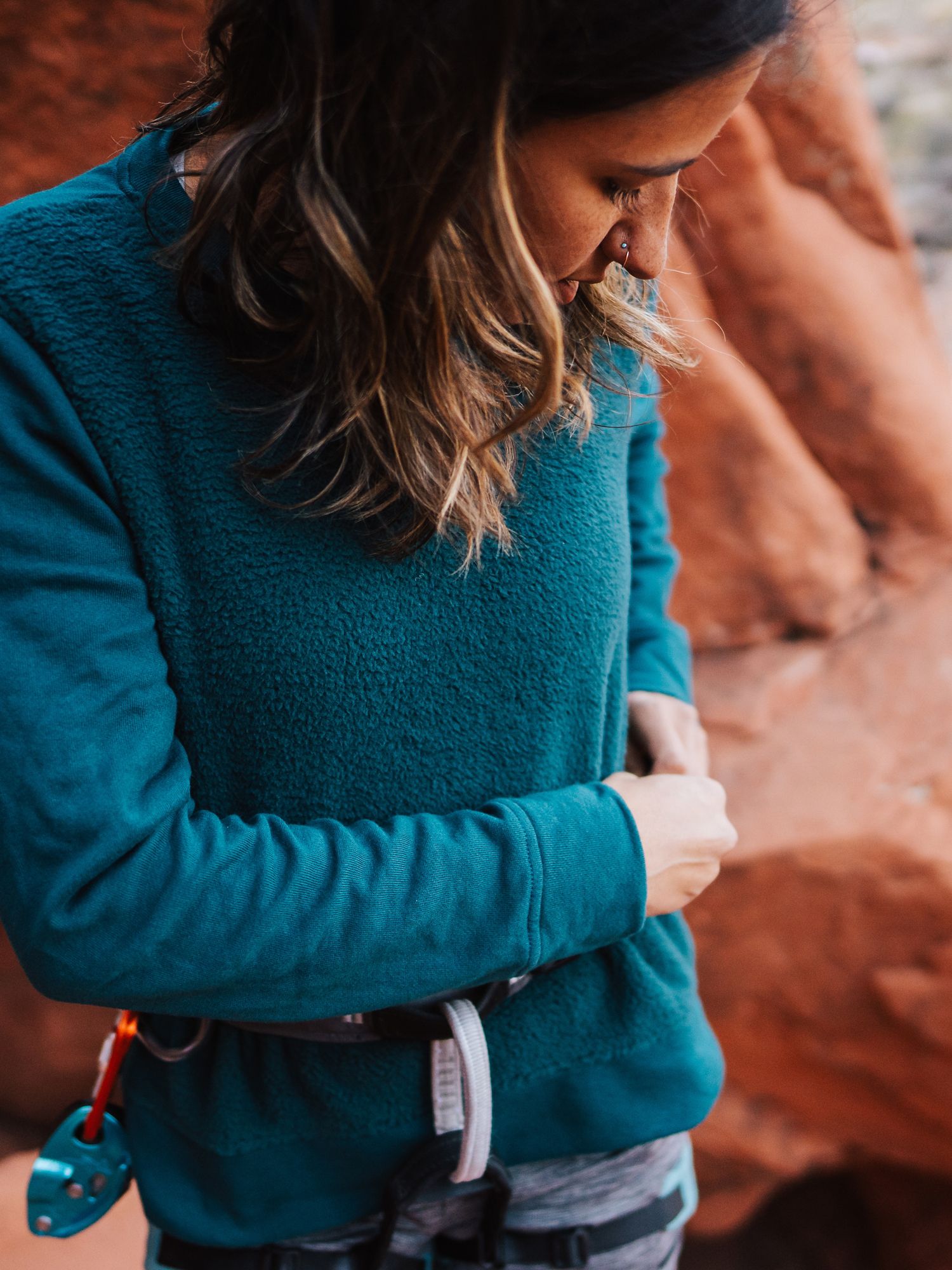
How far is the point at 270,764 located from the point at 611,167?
0.47 meters

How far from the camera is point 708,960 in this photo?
2.04 meters

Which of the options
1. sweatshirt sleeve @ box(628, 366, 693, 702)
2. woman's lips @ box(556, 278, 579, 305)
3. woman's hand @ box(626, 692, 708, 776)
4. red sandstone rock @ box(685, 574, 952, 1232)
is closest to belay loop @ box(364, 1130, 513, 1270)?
woman's hand @ box(626, 692, 708, 776)

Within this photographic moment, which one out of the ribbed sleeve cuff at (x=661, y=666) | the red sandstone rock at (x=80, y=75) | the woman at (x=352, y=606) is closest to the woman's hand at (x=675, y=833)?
the woman at (x=352, y=606)

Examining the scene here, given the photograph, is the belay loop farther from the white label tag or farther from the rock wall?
the rock wall

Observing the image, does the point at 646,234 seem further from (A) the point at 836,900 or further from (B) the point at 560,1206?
(A) the point at 836,900

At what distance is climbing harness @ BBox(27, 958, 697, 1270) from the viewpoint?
857mm

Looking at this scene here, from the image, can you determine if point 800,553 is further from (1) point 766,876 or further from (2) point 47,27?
(2) point 47,27

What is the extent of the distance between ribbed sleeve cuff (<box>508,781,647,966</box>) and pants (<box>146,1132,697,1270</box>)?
0.31 metres

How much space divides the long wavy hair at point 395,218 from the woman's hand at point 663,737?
35cm

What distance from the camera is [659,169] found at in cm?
71

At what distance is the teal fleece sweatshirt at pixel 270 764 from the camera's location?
0.67 meters

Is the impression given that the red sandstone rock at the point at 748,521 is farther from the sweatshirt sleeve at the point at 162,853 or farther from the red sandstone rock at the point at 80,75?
the sweatshirt sleeve at the point at 162,853

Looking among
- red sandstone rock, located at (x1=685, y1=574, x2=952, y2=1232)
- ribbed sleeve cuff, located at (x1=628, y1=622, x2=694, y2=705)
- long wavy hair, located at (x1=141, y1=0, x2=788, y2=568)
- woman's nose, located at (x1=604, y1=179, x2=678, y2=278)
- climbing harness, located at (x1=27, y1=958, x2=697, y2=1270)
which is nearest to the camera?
long wavy hair, located at (x1=141, y1=0, x2=788, y2=568)

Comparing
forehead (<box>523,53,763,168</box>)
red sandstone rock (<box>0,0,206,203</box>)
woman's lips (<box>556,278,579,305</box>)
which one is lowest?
woman's lips (<box>556,278,579,305</box>)
